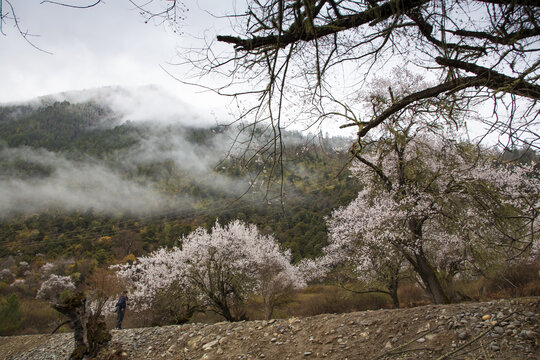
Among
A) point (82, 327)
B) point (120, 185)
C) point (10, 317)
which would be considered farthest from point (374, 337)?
point (120, 185)

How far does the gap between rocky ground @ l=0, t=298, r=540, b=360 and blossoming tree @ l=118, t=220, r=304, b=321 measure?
9666 mm

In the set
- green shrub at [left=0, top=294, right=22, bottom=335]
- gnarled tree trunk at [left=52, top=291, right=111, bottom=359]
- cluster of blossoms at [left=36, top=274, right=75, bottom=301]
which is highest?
gnarled tree trunk at [left=52, top=291, right=111, bottom=359]

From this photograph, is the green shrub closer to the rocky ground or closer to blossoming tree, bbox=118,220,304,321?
blossoming tree, bbox=118,220,304,321

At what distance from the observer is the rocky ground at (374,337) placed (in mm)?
2785

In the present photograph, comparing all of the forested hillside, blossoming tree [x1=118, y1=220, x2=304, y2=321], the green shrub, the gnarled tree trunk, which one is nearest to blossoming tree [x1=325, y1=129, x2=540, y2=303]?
the forested hillside

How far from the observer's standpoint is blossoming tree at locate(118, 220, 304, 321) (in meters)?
15.8

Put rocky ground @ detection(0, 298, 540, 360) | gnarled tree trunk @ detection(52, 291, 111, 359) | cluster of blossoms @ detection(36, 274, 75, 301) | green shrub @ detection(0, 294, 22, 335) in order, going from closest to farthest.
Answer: rocky ground @ detection(0, 298, 540, 360) → gnarled tree trunk @ detection(52, 291, 111, 359) → green shrub @ detection(0, 294, 22, 335) → cluster of blossoms @ detection(36, 274, 75, 301)

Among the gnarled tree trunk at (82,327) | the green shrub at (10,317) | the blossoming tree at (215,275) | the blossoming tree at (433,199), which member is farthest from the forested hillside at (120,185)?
the green shrub at (10,317)

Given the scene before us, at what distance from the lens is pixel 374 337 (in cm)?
373

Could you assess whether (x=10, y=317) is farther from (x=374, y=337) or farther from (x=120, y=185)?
(x=120, y=185)

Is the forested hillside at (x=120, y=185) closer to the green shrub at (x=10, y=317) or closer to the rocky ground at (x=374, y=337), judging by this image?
the rocky ground at (x=374, y=337)

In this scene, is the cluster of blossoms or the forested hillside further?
the forested hillside

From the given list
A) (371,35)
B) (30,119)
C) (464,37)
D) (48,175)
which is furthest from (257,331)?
(30,119)

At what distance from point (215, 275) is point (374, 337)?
1372cm
